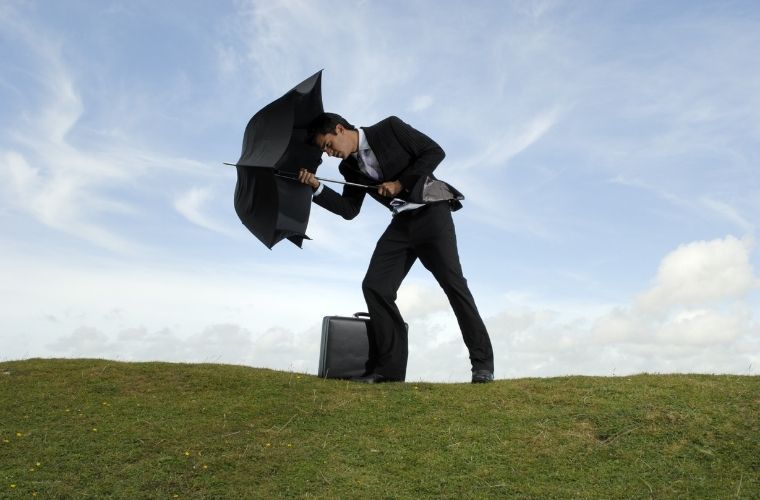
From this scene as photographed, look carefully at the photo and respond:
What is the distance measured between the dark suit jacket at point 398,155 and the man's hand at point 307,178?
0.19m

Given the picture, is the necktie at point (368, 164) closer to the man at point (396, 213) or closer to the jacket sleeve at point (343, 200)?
the man at point (396, 213)

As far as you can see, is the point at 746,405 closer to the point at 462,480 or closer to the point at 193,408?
the point at 462,480

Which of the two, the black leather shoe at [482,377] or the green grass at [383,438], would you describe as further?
the black leather shoe at [482,377]

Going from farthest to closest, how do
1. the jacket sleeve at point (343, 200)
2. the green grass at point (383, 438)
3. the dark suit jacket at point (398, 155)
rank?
the jacket sleeve at point (343, 200) → the dark suit jacket at point (398, 155) → the green grass at point (383, 438)

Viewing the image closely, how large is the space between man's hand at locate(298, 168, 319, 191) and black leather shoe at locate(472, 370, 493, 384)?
8.15ft

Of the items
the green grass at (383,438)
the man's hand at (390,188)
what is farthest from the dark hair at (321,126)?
the green grass at (383,438)

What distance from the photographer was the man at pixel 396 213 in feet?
23.6

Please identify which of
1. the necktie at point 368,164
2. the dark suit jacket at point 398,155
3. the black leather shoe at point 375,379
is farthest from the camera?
the black leather shoe at point 375,379

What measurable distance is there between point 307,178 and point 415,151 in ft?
3.61

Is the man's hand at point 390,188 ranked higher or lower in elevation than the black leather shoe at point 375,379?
higher

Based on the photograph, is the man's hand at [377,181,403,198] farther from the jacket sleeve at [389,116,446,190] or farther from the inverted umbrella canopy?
A: the inverted umbrella canopy

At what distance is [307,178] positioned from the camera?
281 inches

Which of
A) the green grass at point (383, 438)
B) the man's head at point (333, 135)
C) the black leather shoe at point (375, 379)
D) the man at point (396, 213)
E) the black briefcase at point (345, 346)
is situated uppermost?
the man's head at point (333, 135)

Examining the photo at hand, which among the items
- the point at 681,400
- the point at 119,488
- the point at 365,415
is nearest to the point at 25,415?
the point at 119,488
